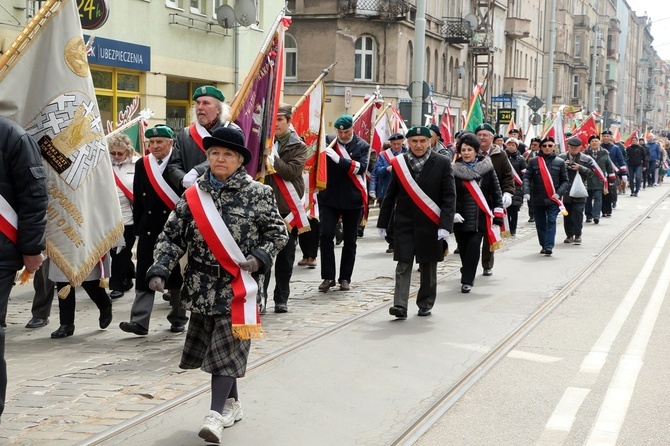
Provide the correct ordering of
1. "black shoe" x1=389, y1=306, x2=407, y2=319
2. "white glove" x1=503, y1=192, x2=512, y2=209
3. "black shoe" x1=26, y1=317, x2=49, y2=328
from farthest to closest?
"white glove" x1=503, y1=192, x2=512, y2=209, "black shoe" x1=389, y1=306, x2=407, y2=319, "black shoe" x1=26, y1=317, x2=49, y2=328

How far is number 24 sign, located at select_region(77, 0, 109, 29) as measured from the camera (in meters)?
17.0

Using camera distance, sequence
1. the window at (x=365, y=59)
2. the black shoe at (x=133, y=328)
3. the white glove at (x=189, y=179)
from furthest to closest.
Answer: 1. the window at (x=365, y=59)
2. the black shoe at (x=133, y=328)
3. the white glove at (x=189, y=179)

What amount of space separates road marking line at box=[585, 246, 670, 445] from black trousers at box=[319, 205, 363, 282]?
124 inches

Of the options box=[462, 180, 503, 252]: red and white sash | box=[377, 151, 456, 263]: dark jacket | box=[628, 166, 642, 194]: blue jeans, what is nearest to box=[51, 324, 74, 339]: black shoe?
box=[377, 151, 456, 263]: dark jacket

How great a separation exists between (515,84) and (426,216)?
59132 mm

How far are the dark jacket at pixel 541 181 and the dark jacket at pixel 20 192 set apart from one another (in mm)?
11651

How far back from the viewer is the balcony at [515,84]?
221 feet

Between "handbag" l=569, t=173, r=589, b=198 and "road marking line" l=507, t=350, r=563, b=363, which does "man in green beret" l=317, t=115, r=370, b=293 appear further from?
"handbag" l=569, t=173, r=589, b=198

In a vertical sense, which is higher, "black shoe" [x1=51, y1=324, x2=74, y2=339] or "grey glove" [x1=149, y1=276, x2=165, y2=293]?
"grey glove" [x1=149, y1=276, x2=165, y2=293]

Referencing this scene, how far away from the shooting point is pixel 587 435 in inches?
242

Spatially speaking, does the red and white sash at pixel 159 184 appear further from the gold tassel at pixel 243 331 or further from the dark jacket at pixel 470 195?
the dark jacket at pixel 470 195

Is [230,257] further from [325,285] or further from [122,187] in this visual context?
[325,285]

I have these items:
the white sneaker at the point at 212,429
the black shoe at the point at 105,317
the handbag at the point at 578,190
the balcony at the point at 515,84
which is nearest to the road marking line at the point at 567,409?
the white sneaker at the point at 212,429

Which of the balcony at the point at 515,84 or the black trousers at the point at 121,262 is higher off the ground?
the balcony at the point at 515,84
